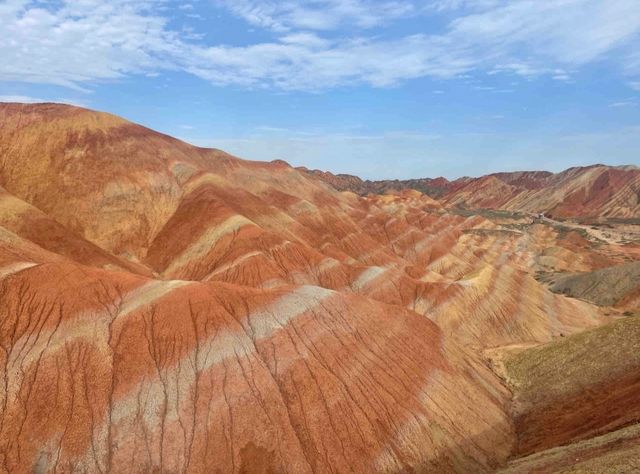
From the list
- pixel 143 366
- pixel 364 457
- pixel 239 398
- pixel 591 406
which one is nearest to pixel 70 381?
pixel 143 366

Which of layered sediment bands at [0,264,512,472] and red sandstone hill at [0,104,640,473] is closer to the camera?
layered sediment bands at [0,264,512,472]

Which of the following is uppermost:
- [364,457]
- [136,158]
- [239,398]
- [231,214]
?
[136,158]

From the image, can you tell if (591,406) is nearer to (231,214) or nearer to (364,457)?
(364,457)

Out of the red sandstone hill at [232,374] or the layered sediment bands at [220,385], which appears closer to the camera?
the layered sediment bands at [220,385]

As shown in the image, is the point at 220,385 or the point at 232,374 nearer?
the point at 220,385

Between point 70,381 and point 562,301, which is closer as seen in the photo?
point 70,381

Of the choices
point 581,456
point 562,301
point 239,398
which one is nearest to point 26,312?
point 239,398

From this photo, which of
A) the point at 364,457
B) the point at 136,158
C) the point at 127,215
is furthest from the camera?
the point at 136,158

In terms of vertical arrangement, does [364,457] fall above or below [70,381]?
below

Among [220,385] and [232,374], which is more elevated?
[232,374]

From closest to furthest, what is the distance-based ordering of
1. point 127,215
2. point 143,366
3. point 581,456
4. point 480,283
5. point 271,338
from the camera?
point 581,456, point 143,366, point 271,338, point 480,283, point 127,215

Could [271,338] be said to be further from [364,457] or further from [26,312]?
[26,312]
